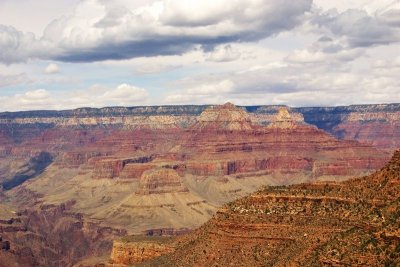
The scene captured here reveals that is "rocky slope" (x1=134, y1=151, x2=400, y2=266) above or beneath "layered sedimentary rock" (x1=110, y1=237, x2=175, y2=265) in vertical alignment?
above

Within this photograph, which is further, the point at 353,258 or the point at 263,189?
the point at 263,189

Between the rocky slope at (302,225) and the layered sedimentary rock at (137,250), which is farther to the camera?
the layered sedimentary rock at (137,250)

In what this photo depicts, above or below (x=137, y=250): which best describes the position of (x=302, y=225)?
above

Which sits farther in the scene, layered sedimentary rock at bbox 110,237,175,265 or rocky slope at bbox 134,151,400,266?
layered sedimentary rock at bbox 110,237,175,265

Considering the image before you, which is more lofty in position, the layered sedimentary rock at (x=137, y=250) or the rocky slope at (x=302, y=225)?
the rocky slope at (x=302, y=225)

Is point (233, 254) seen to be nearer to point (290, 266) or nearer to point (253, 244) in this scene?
point (253, 244)

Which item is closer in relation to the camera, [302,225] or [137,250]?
[302,225]

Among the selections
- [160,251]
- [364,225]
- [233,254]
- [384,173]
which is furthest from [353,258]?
[160,251]

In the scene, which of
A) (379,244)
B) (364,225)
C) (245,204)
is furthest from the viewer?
(245,204)
